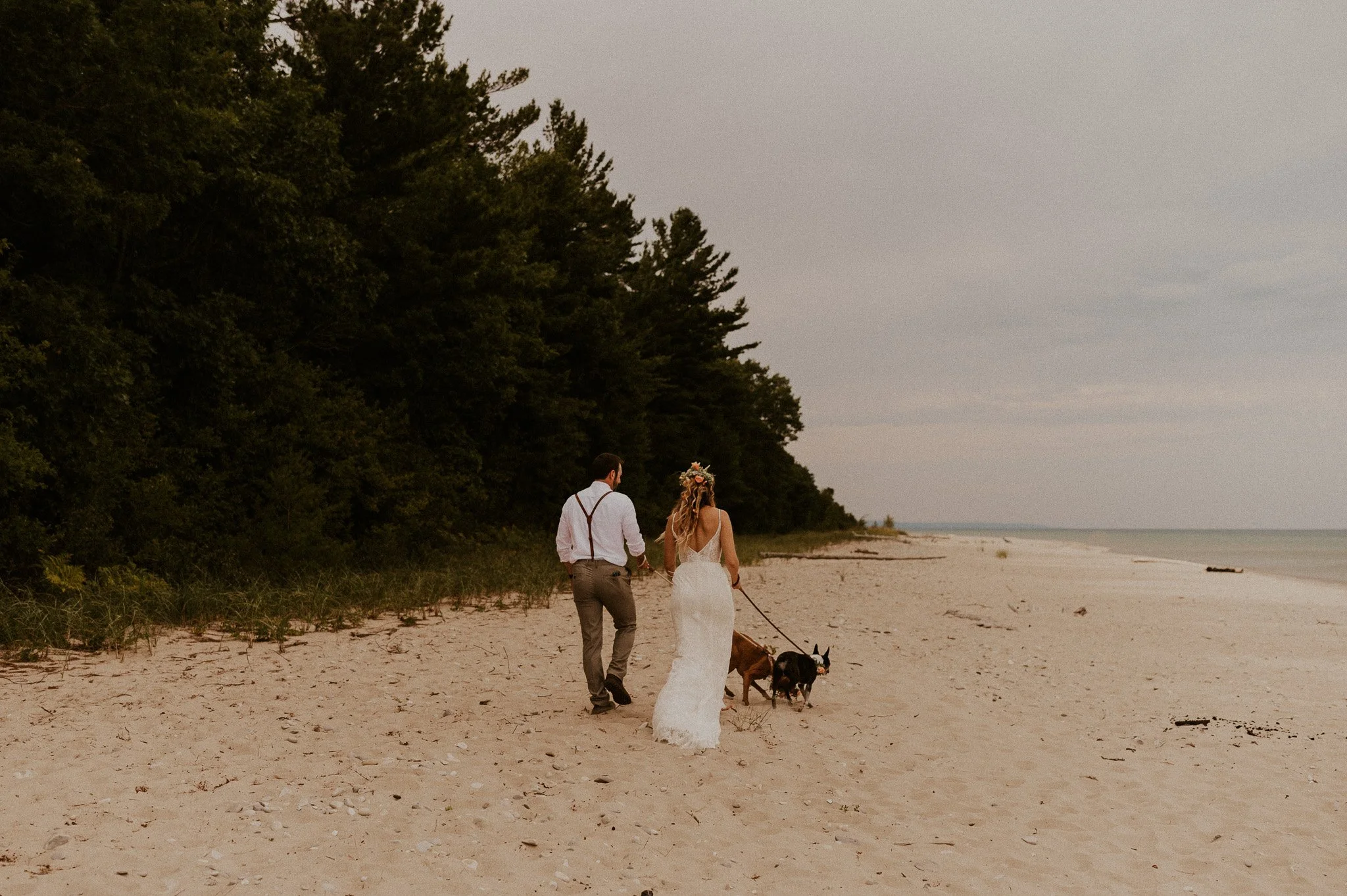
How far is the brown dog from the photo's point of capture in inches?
340

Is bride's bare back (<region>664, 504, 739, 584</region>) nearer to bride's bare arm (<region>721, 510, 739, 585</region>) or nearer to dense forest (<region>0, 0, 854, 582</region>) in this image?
bride's bare arm (<region>721, 510, 739, 585</region>)

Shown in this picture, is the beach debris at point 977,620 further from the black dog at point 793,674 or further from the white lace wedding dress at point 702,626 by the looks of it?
the white lace wedding dress at point 702,626

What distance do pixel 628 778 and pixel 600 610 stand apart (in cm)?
177

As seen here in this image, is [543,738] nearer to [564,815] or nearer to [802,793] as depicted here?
[564,815]

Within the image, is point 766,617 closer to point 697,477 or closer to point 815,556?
point 697,477

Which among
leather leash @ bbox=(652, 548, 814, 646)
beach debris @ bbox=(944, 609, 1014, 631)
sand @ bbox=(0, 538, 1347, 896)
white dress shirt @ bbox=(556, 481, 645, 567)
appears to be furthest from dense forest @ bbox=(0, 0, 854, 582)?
beach debris @ bbox=(944, 609, 1014, 631)

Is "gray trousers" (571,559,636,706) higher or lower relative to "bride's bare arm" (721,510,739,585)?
lower

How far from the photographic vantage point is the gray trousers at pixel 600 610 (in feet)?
25.0

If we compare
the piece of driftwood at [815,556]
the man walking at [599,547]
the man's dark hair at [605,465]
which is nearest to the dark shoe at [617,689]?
the man walking at [599,547]

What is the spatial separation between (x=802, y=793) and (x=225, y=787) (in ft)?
12.9

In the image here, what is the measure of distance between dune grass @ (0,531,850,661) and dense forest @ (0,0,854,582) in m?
0.80

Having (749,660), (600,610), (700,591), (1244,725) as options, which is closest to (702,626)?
(700,591)

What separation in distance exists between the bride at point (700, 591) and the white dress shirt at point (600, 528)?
0.39 metres

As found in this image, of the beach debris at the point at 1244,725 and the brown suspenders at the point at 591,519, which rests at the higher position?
the brown suspenders at the point at 591,519
